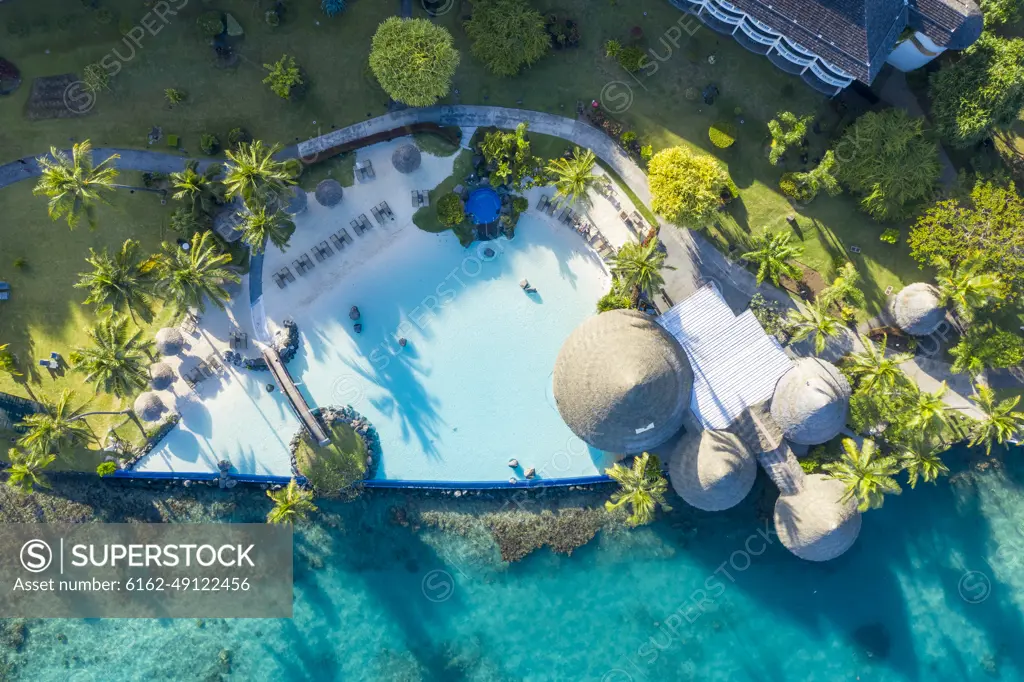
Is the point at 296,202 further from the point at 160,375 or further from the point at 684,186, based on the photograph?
the point at 684,186

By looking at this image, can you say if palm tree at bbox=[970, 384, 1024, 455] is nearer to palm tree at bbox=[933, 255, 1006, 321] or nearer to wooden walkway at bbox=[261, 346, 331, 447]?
palm tree at bbox=[933, 255, 1006, 321]

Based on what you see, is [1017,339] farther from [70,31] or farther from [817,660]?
[70,31]

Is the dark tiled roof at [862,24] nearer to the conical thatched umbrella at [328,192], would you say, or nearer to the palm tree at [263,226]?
the conical thatched umbrella at [328,192]

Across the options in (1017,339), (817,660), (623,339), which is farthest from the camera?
(817,660)

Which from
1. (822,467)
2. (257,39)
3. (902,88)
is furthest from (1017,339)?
(257,39)

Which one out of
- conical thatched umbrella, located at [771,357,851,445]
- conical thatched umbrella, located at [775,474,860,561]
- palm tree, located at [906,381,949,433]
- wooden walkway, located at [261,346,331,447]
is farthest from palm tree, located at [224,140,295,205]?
palm tree, located at [906,381,949,433]
